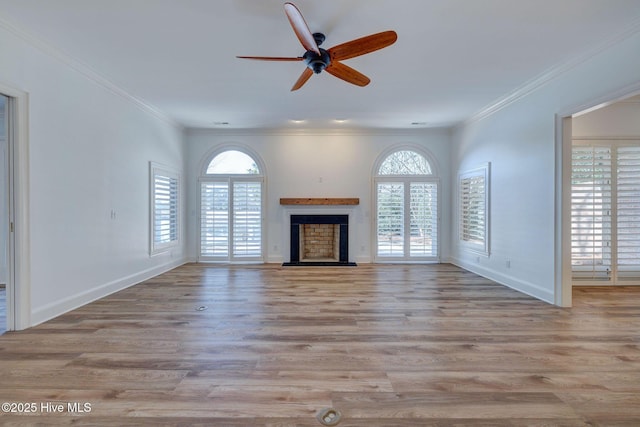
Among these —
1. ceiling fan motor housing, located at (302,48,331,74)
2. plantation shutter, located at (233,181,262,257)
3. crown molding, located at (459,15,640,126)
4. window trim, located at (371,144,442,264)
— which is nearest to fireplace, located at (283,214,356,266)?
window trim, located at (371,144,442,264)

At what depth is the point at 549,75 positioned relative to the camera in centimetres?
368

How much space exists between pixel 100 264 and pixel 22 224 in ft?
3.86

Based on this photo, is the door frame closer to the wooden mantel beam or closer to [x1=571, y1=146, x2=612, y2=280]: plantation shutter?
the wooden mantel beam

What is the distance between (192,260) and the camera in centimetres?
645

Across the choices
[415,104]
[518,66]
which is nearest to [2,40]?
[415,104]

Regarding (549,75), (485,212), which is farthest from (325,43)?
(485,212)

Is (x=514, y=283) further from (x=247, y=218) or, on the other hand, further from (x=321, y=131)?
(x=247, y=218)

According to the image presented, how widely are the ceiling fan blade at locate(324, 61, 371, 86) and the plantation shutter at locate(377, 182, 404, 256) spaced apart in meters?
3.47

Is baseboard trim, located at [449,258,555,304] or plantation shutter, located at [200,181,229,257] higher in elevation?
plantation shutter, located at [200,181,229,257]

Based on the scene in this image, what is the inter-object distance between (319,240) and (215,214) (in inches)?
91.2

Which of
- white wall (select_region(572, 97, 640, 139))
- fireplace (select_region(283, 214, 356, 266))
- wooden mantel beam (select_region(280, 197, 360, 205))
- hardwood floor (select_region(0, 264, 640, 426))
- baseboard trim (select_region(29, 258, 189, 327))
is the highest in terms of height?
white wall (select_region(572, 97, 640, 139))

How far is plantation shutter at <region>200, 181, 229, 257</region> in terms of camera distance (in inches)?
251

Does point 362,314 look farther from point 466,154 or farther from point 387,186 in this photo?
point 466,154

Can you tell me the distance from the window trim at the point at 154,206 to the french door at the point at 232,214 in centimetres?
49
